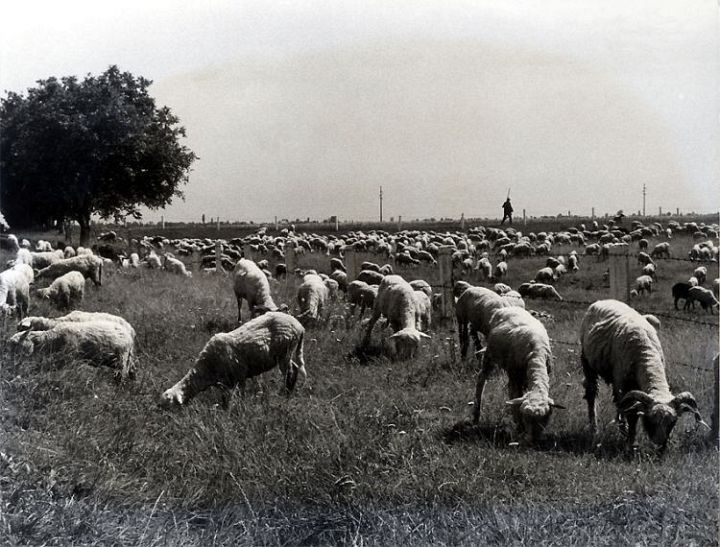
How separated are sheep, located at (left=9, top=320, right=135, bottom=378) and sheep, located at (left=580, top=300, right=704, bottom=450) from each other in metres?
5.30

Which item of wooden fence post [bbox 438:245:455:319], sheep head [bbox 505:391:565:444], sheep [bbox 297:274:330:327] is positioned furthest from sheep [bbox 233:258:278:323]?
sheep head [bbox 505:391:565:444]

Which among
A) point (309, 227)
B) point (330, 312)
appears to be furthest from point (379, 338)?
point (309, 227)

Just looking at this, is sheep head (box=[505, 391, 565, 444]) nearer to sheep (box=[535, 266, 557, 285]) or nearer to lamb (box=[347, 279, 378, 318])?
lamb (box=[347, 279, 378, 318])

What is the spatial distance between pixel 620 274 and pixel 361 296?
592 centimetres

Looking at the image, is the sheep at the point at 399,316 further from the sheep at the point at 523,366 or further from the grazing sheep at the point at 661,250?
the grazing sheep at the point at 661,250

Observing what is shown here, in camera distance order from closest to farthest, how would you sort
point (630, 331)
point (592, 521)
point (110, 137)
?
point (592, 521) < point (630, 331) < point (110, 137)

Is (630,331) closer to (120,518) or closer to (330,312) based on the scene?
(120,518)

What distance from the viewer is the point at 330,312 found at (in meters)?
12.9

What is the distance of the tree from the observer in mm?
8070

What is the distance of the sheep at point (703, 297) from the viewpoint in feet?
60.6

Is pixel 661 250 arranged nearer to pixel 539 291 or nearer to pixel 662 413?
pixel 539 291

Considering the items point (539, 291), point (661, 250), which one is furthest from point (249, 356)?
point (661, 250)

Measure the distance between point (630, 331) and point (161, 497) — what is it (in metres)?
4.72

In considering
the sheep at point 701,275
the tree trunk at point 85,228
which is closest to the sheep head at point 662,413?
the tree trunk at point 85,228
